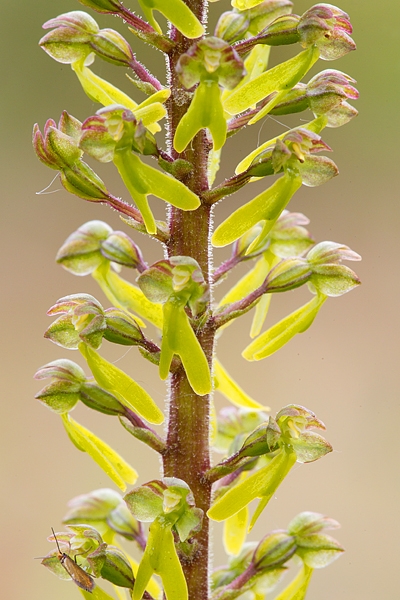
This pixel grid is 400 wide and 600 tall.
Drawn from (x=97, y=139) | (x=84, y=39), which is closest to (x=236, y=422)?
(x=97, y=139)

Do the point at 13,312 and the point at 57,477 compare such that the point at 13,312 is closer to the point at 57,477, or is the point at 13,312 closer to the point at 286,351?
the point at 57,477

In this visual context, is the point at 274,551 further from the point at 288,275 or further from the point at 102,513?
the point at 288,275

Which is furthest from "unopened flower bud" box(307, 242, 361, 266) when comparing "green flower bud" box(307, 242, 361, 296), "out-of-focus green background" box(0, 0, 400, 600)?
"out-of-focus green background" box(0, 0, 400, 600)

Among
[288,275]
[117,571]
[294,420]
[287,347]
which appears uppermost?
[287,347]

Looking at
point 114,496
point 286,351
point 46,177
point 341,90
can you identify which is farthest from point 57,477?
point 341,90

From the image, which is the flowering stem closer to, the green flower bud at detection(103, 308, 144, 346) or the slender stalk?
the slender stalk

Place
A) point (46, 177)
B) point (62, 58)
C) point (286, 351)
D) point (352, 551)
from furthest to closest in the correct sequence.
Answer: point (46, 177) → point (286, 351) → point (352, 551) → point (62, 58)
